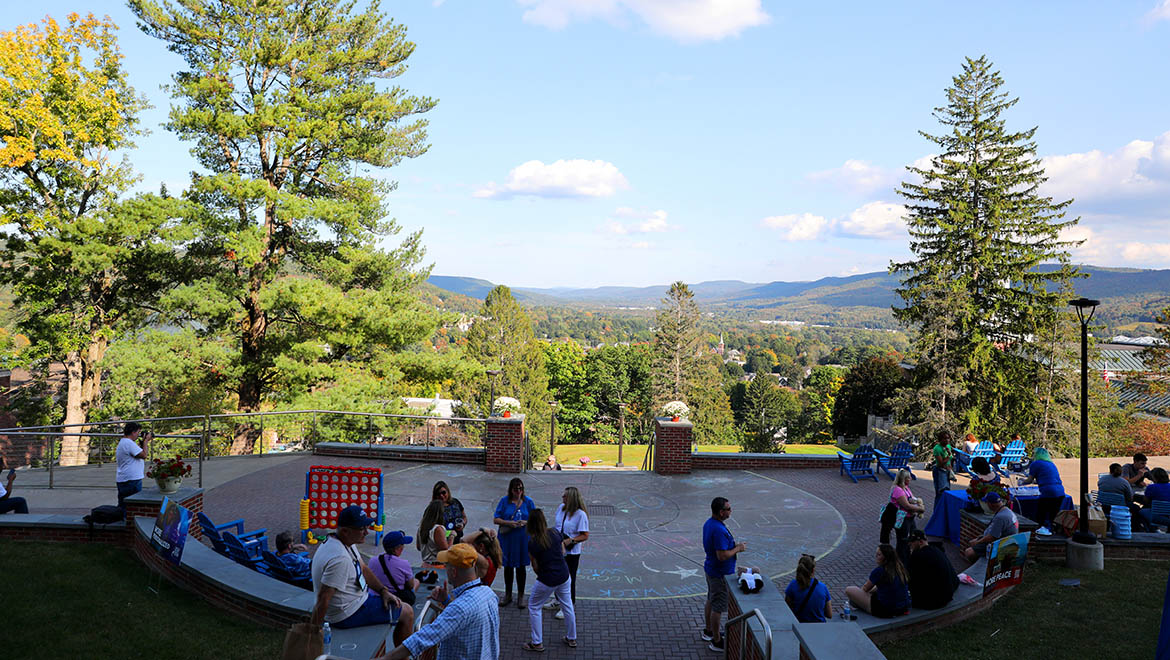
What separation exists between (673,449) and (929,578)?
897cm

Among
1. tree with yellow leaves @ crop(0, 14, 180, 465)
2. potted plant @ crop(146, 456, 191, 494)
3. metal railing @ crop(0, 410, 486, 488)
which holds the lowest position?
metal railing @ crop(0, 410, 486, 488)

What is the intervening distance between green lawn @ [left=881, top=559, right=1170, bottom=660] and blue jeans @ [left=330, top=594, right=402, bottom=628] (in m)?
4.83

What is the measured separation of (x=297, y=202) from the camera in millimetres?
22375

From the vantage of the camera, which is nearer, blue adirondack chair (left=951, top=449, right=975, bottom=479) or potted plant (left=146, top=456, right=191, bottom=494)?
potted plant (left=146, top=456, right=191, bottom=494)

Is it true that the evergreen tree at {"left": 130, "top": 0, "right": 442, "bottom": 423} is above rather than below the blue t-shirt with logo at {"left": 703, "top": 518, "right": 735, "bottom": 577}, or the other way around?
above

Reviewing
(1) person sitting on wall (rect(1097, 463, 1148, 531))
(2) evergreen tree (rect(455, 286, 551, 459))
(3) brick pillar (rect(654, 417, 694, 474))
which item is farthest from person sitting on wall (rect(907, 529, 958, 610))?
(2) evergreen tree (rect(455, 286, 551, 459))

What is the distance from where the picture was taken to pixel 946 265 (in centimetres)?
3588

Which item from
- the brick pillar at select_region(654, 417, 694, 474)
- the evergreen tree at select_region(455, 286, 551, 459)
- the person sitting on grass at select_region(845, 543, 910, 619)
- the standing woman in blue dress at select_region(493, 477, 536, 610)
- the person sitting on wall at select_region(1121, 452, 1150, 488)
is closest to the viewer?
the person sitting on grass at select_region(845, 543, 910, 619)

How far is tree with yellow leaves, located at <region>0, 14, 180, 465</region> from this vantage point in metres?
23.3

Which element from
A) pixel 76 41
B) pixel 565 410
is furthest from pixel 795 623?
pixel 565 410

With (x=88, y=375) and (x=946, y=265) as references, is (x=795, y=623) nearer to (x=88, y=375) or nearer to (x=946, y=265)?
(x=88, y=375)

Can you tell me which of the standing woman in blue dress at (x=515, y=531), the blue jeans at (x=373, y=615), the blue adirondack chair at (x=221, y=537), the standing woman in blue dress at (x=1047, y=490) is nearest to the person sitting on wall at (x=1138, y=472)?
the standing woman in blue dress at (x=1047, y=490)

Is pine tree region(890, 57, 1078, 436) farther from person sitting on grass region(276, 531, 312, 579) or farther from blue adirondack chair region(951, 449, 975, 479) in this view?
person sitting on grass region(276, 531, 312, 579)

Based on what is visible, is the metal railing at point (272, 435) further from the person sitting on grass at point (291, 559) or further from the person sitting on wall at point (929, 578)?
the person sitting on wall at point (929, 578)
